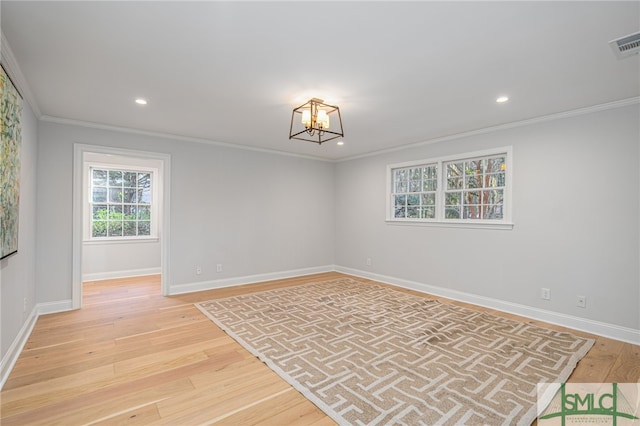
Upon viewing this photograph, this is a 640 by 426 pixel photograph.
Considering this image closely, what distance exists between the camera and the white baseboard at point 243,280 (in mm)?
4992

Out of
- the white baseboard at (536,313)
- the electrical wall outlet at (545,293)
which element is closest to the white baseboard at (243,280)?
the white baseboard at (536,313)

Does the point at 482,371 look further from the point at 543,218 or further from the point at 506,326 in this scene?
the point at 543,218

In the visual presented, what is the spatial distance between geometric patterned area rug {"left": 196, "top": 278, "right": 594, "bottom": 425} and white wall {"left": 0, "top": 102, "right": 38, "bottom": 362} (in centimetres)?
175

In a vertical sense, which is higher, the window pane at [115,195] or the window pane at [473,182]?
the window pane at [473,182]

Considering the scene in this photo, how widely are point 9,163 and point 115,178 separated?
4.36 meters

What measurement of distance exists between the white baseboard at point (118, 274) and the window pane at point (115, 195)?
56.4 inches

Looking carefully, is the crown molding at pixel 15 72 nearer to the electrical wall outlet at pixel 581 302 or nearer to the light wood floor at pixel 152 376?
the light wood floor at pixel 152 376

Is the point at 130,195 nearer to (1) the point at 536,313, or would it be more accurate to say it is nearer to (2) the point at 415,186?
(2) the point at 415,186

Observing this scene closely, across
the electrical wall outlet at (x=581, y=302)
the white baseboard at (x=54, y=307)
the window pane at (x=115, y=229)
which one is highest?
the window pane at (x=115, y=229)

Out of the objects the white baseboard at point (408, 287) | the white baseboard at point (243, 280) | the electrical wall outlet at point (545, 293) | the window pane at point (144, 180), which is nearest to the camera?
the white baseboard at point (408, 287)

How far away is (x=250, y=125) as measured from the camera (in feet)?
14.2

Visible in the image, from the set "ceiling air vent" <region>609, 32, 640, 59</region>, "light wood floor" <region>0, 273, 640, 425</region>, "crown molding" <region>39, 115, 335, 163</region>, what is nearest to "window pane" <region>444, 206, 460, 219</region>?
"light wood floor" <region>0, 273, 640, 425</region>

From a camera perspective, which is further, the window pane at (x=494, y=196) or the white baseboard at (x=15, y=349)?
the window pane at (x=494, y=196)

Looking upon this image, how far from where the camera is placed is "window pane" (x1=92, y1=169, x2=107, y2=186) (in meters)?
6.23
